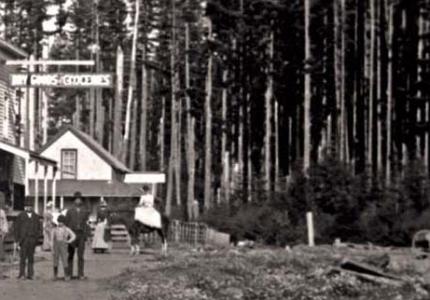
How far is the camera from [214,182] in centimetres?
9300

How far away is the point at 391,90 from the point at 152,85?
140 ft

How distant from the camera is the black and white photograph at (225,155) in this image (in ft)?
80.6

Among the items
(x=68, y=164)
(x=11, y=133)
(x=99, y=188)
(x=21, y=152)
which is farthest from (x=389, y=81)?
(x=21, y=152)

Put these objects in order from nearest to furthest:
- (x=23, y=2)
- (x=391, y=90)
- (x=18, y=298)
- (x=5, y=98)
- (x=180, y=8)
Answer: (x=18, y=298) → (x=5, y=98) → (x=391, y=90) → (x=180, y=8) → (x=23, y=2)

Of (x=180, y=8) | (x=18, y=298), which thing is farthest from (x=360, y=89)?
(x=18, y=298)

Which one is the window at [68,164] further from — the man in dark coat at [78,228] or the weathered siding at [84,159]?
the man in dark coat at [78,228]

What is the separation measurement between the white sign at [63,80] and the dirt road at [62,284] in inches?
421

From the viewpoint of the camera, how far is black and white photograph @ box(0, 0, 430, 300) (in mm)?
24562

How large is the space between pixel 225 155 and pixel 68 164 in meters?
11.3

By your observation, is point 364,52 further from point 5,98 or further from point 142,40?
point 5,98

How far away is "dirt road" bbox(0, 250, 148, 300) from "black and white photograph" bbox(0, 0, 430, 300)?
0.07 m

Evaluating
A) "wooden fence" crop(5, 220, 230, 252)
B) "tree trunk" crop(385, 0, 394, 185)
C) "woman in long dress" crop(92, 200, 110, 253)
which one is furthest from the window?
"woman in long dress" crop(92, 200, 110, 253)

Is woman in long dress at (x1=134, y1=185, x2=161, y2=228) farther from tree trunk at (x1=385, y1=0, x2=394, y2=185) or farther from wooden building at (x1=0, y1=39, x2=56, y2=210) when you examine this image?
tree trunk at (x1=385, y1=0, x2=394, y2=185)

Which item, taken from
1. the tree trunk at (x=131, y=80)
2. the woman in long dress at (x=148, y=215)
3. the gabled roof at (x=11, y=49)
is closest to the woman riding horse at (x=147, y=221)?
the woman in long dress at (x=148, y=215)
